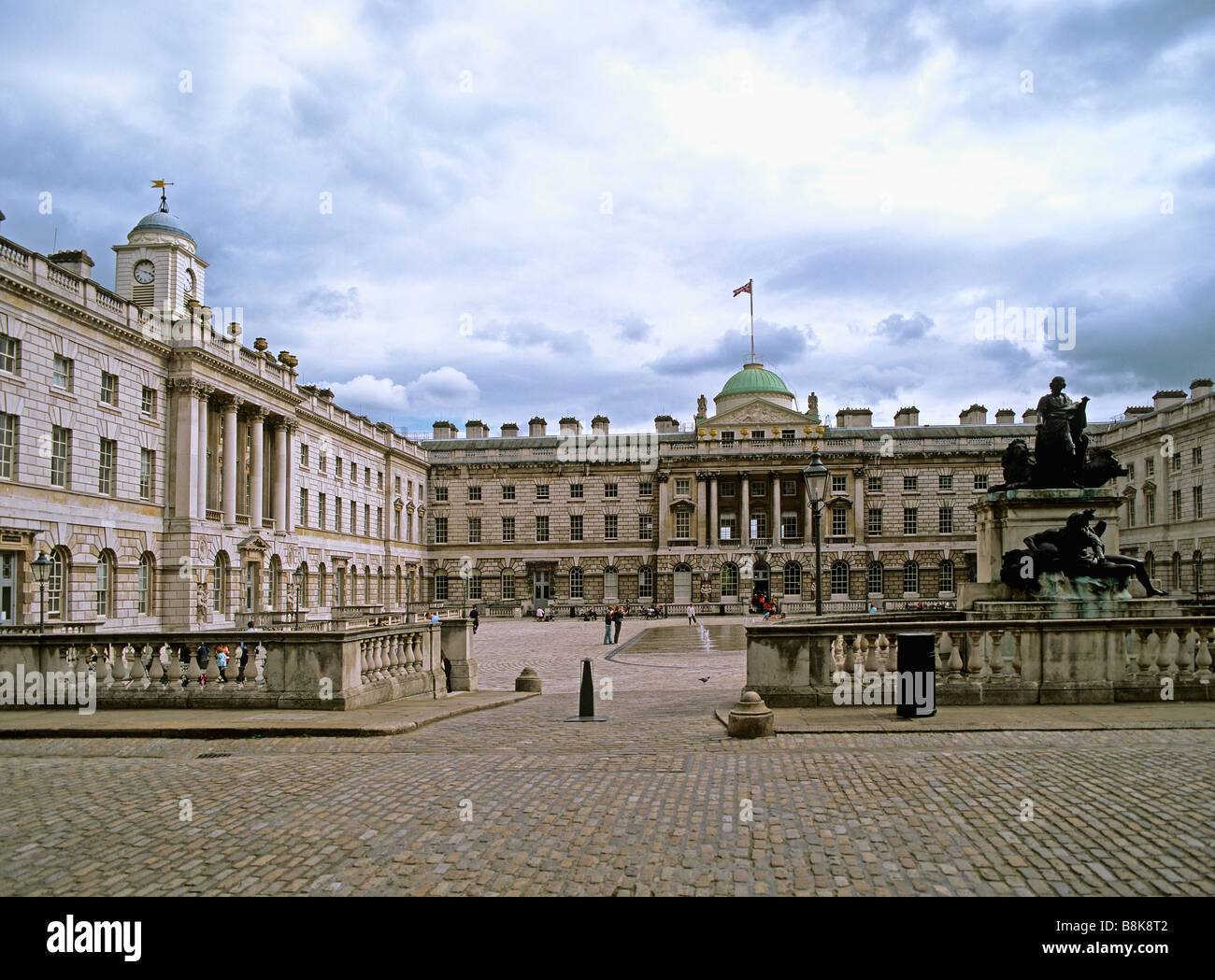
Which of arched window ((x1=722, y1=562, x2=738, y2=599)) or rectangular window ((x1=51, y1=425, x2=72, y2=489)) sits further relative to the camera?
arched window ((x1=722, y1=562, x2=738, y2=599))

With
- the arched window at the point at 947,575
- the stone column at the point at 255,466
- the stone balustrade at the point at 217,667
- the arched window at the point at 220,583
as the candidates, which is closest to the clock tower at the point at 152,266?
the stone column at the point at 255,466

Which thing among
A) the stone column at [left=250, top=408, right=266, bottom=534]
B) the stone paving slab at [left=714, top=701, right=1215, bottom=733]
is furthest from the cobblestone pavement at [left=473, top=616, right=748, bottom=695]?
the stone column at [left=250, top=408, right=266, bottom=534]

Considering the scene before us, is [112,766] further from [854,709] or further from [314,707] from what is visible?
[854,709]

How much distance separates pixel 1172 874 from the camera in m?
5.27

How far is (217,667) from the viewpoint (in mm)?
12242

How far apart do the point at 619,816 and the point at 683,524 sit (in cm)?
6993

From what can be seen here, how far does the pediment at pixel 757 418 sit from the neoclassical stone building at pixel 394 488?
183 mm

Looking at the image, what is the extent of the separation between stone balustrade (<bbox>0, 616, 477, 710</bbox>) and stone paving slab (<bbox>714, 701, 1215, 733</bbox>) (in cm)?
508

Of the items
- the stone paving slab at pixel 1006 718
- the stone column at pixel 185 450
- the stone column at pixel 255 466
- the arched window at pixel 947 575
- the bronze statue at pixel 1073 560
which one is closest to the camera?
the stone paving slab at pixel 1006 718

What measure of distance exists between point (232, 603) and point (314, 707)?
1373 inches

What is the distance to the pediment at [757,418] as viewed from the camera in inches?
3081

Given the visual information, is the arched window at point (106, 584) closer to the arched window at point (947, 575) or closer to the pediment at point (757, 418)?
the pediment at point (757, 418)

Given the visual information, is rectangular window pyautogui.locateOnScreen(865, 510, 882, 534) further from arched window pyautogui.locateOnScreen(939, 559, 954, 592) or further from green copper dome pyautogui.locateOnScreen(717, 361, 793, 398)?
green copper dome pyautogui.locateOnScreen(717, 361, 793, 398)

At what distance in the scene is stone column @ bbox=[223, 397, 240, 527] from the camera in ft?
144
